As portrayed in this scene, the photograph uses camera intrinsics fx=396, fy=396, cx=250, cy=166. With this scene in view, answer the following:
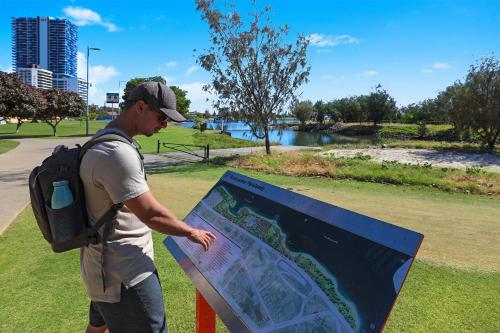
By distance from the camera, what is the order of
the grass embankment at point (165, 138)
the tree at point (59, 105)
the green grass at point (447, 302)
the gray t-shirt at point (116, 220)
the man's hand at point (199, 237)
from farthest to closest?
1. the tree at point (59, 105)
2. the grass embankment at point (165, 138)
3. the green grass at point (447, 302)
4. the man's hand at point (199, 237)
5. the gray t-shirt at point (116, 220)

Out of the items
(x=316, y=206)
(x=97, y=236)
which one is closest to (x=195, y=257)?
(x=97, y=236)

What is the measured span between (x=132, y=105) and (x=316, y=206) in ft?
4.05

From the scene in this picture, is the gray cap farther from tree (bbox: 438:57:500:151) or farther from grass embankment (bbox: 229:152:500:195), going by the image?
tree (bbox: 438:57:500:151)

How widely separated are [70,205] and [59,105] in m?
37.8

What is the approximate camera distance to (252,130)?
20.6 m

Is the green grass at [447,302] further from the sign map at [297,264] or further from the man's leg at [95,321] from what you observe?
the man's leg at [95,321]

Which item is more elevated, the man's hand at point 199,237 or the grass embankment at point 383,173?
the man's hand at point 199,237

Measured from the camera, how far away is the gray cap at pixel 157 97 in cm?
229

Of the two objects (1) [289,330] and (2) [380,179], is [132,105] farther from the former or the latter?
(2) [380,179]

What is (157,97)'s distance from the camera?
90.4 inches

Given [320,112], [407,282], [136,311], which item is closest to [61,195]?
[136,311]

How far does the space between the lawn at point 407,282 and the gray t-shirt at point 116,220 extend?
5.87ft

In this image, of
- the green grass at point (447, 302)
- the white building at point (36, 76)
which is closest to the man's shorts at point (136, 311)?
the green grass at point (447, 302)

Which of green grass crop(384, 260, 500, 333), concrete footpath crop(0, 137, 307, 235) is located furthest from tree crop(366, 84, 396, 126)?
green grass crop(384, 260, 500, 333)
